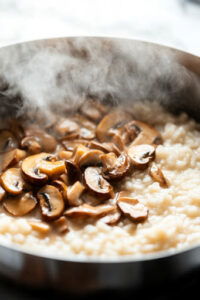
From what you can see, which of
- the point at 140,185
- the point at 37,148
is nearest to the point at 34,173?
the point at 37,148

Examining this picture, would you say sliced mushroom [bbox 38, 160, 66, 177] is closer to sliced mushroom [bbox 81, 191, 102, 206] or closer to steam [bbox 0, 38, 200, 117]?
sliced mushroom [bbox 81, 191, 102, 206]

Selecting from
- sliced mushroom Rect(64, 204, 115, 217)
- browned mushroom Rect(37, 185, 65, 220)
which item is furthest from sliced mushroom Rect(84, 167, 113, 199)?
browned mushroom Rect(37, 185, 65, 220)

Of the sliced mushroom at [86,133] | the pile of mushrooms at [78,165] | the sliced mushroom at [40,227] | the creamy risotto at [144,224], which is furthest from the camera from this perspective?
the sliced mushroom at [86,133]

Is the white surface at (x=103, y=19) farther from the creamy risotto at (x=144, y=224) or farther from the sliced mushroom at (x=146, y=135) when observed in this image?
the creamy risotto at (x=144, y=224)

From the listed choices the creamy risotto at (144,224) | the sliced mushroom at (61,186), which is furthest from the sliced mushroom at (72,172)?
the creamy risotto at (144,224)

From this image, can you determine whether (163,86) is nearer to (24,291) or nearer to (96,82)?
(96,82)
